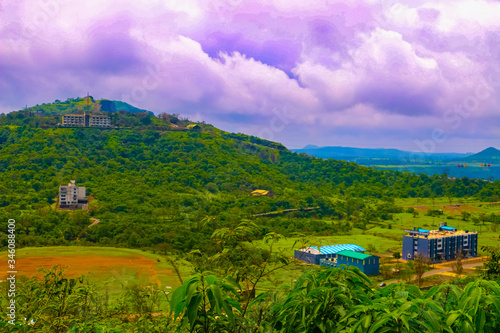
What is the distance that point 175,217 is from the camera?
2612 cm

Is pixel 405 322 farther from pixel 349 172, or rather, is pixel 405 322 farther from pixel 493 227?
pixel 349 172

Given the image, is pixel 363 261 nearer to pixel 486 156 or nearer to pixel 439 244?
pixel 439 244

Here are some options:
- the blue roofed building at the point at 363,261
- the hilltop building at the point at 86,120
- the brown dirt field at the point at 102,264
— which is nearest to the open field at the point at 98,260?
the brown dirt field at the point at 102,264

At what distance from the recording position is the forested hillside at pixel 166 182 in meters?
22.6

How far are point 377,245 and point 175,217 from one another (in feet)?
41.6

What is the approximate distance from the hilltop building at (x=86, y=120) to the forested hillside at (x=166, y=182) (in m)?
1.13

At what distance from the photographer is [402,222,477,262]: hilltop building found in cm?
2117

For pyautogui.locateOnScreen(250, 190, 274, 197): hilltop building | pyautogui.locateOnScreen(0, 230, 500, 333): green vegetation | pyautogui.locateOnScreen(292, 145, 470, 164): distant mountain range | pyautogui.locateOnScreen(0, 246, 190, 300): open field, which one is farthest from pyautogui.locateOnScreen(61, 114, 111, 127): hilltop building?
pyautogui.locateOnScreen(0, 230, 500, 333): green vegetation

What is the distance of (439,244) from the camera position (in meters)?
21.8

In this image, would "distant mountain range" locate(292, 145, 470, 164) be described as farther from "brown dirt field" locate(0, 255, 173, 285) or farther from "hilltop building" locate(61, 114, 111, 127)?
"brown dirt field" locate(0, 255, 173, 285)

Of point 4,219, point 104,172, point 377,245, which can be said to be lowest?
point 377,245

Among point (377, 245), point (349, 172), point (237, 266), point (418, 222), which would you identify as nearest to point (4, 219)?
point (377, 245)

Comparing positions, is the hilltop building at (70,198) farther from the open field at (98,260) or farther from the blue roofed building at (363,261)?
the blue roofed building at (363,261)

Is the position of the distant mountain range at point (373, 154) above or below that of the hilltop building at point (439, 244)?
above
